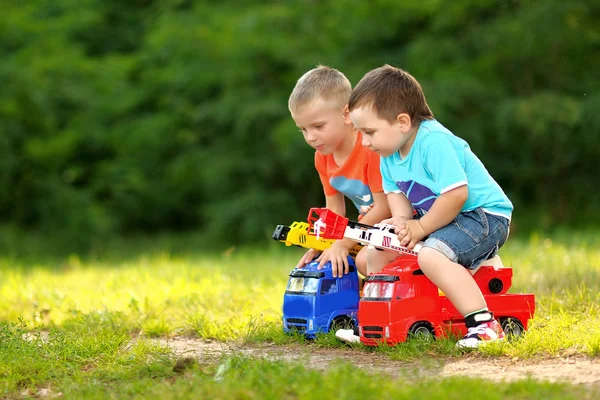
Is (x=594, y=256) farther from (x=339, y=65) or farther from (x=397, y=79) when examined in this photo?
(x=339, y=65)

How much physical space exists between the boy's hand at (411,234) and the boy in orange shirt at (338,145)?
49 centimetres

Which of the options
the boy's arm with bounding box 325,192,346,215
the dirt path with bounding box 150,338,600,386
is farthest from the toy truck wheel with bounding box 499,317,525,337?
the boy's arm with bounding box 325,192,346,215

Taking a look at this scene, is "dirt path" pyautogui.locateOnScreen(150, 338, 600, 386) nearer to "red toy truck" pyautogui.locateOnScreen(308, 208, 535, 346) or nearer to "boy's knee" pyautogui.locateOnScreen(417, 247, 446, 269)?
"red toy truck" pyautogui.locateOnScreen(308, 208, 535, 346)

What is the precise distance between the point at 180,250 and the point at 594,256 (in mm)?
10848

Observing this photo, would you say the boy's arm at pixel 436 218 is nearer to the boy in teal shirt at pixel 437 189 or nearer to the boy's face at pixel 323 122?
the boy in teal shirt at pixel 437 189

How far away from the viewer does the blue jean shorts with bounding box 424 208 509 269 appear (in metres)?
3.88

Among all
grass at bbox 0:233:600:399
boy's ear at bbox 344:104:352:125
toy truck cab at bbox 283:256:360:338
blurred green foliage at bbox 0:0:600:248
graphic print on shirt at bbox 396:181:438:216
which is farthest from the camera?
blurred green foliage at bbox 0:0:600:248

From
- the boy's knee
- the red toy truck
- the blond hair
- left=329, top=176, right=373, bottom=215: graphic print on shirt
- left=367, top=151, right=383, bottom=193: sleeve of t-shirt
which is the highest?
the blond hair

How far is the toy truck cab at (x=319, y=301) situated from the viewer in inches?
169

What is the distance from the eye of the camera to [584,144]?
583 inches

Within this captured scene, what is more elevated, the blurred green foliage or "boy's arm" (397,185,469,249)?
the blurred green foliage

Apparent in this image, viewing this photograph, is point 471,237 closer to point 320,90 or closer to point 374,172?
point 374,172

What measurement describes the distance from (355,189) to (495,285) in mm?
958

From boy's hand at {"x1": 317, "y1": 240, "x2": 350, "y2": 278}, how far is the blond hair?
2.54 ft
